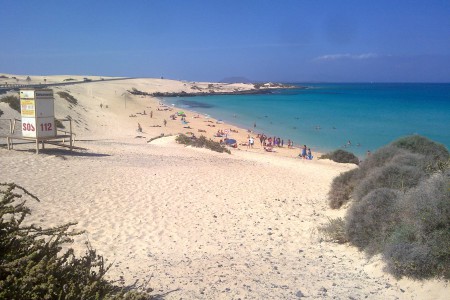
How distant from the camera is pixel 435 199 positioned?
18.3 feet

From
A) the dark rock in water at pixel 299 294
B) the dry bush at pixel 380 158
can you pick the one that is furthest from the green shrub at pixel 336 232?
the dry bush at pixel 380 158

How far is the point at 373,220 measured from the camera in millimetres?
6824

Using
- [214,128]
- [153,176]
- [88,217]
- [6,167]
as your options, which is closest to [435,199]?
[88,217]

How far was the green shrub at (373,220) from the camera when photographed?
6.51 metres

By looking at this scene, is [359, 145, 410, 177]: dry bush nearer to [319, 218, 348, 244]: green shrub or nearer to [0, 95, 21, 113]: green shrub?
[319, 218, 348, 244]: green shrub

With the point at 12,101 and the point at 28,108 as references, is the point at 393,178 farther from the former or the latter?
the point at 12,101

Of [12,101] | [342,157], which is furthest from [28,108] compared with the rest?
[342,157]

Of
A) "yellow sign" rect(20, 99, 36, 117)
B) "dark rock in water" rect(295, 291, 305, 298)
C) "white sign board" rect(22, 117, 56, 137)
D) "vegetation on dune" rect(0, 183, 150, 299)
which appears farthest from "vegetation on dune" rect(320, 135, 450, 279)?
"yellow sign" rect(20, 99, 36, 117)

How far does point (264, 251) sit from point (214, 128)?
30.2 m

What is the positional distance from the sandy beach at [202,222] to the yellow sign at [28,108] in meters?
1.22

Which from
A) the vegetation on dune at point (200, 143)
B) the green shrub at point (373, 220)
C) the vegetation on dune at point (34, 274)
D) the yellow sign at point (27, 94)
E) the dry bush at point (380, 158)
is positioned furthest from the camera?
the vegetation on dune at point (200, 143)

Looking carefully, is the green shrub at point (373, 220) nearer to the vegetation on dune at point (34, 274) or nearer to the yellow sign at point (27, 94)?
the vegetation on dune at point (34, 274)

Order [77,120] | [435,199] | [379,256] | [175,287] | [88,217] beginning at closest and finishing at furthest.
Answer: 1. [175,287]
2. [435,199]
3. [379,256]
4. [88,217]
5. [77,120]

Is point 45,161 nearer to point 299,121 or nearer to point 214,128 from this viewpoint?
point 214,128
